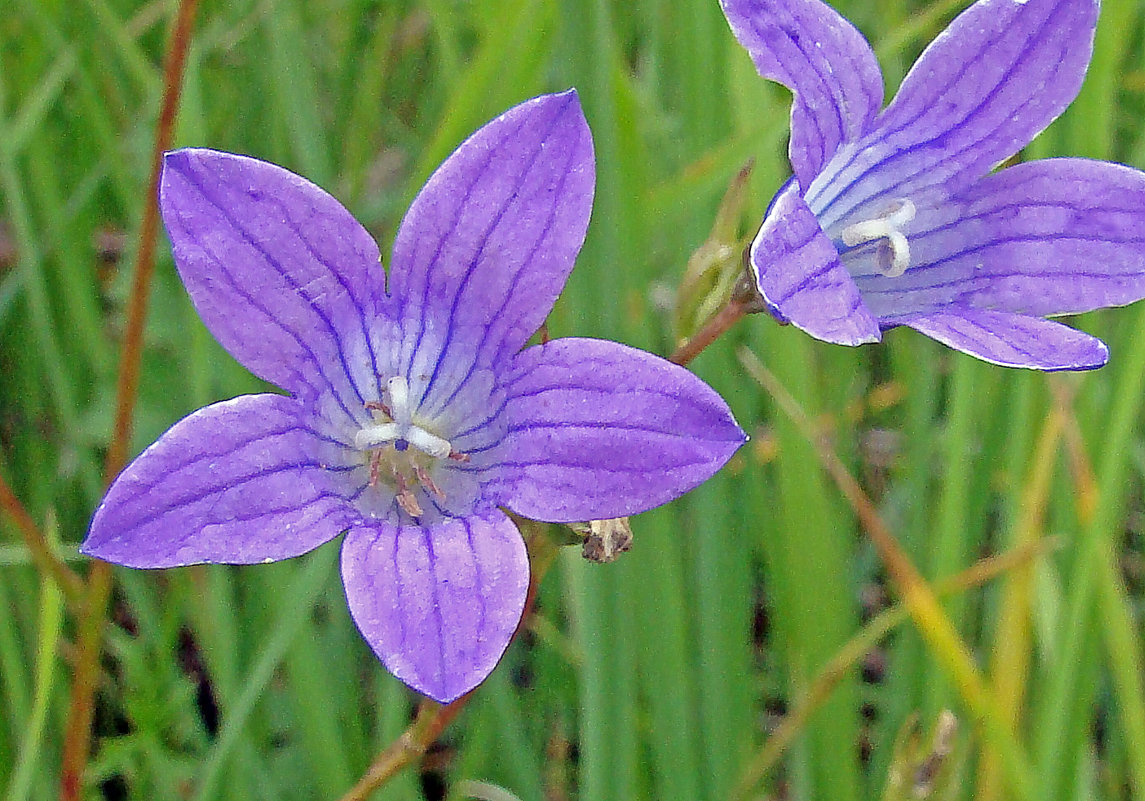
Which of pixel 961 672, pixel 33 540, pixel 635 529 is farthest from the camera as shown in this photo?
pixel 635 529

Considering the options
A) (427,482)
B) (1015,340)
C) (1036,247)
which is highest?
(1036,247)

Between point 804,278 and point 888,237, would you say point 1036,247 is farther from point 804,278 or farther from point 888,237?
point 804,278

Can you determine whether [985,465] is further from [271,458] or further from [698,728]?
[271,458]

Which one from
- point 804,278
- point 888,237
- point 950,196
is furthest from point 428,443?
point 950,196

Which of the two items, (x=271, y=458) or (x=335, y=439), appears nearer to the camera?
(x=271, y=458)

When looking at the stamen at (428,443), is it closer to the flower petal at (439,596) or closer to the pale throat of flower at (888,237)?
the flower petal at (439,596)

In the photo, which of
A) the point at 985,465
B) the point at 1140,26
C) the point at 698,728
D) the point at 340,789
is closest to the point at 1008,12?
the point at 985,465

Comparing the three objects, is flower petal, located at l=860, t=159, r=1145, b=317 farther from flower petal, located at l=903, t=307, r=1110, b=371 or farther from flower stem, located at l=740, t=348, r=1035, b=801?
flower stem, located at l=740, t=348, r=1035, b=801
